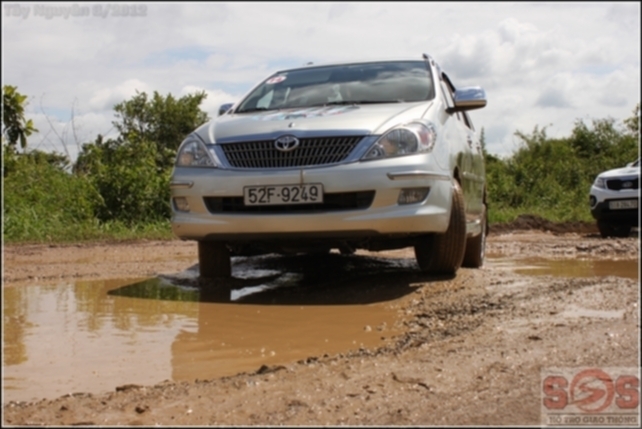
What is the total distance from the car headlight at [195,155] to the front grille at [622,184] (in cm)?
744

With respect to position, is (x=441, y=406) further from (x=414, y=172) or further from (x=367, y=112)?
(x=367, y=112)

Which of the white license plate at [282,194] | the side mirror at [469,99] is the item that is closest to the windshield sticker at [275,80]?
the side mirror at [469,99]

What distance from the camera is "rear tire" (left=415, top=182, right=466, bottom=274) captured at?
5209 mm

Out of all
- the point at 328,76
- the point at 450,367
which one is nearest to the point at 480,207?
the point at 328,76

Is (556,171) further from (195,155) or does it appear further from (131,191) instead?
(195,155)

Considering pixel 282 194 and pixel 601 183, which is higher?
pixel 601 183

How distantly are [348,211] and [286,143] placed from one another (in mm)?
547

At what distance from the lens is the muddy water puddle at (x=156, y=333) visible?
313 cm

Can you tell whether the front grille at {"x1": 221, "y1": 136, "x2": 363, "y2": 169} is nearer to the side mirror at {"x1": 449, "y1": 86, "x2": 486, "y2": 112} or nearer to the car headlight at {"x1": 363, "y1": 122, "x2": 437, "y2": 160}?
the car headlight at {"x1": 363, "y1": 122, "x2": 437, "y2": 160}

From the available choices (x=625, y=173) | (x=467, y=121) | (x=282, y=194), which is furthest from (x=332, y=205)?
(x=625, y=173)

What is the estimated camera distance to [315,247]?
207 inches

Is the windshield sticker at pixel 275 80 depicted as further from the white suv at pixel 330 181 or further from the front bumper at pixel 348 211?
the front bumper at pixel 348 211

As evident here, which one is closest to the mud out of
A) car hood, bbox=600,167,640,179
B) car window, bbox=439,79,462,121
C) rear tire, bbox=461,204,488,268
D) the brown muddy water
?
the brown muddy water

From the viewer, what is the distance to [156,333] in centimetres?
391
